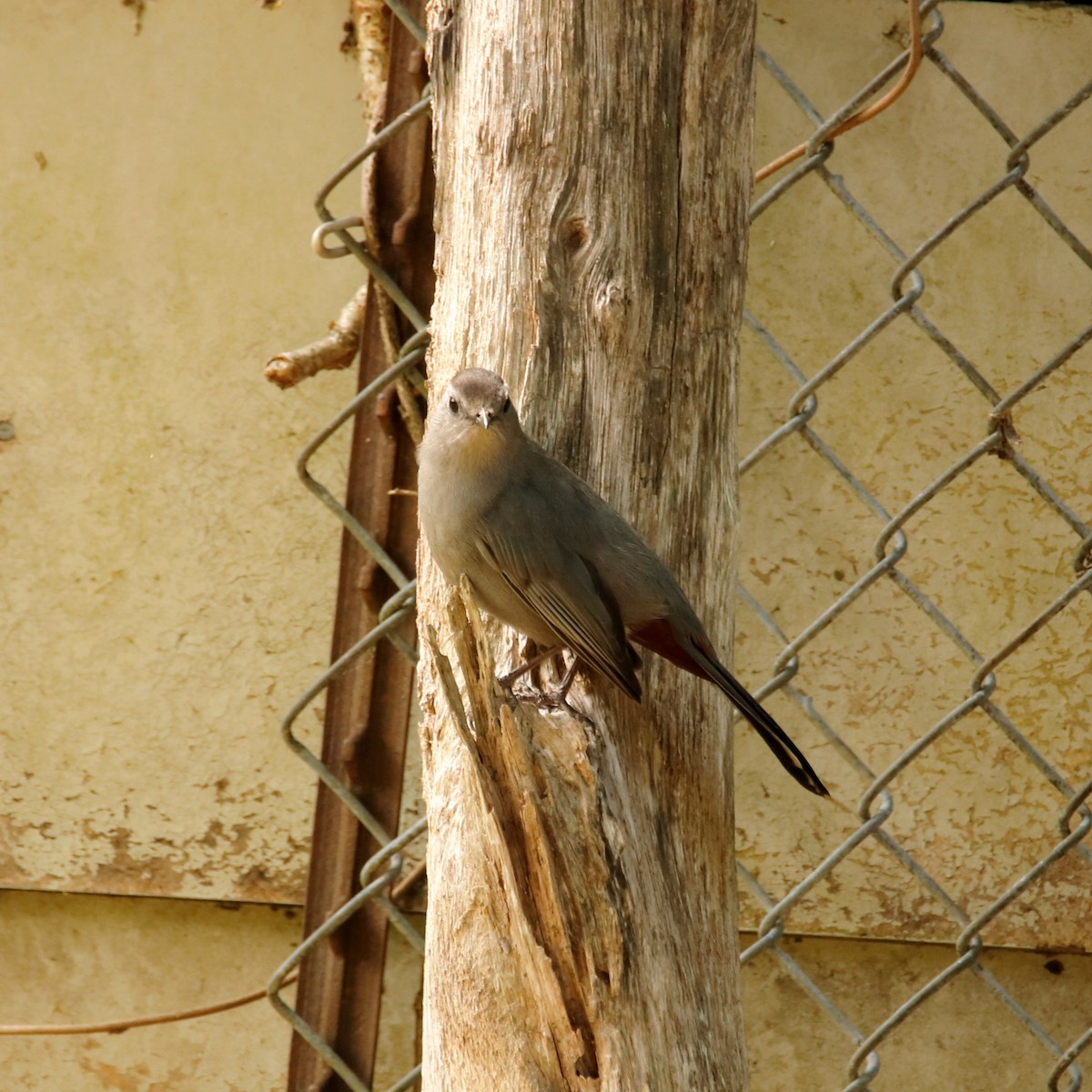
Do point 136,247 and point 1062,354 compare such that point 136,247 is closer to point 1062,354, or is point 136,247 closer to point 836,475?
point 836,475

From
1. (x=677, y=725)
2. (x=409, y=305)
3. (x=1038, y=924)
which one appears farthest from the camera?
(x=1038, y=924)

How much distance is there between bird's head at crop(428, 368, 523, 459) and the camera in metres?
1.85

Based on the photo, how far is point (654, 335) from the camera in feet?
6.24

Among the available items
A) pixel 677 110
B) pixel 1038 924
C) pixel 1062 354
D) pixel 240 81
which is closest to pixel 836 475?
pixel 1062 354

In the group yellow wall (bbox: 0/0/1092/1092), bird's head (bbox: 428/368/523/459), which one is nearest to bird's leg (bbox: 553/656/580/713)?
bird's head (bbox: 428/368/523/459)

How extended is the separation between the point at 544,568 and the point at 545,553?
0.8 inches

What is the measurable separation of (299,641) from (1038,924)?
1.59 meters

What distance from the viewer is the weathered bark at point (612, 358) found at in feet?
5.55

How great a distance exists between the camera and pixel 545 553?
2020 millimetres

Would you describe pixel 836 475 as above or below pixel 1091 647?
above

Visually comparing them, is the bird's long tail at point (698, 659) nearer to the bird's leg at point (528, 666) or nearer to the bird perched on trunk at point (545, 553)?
the bird perched on trunk at point (545, 553)

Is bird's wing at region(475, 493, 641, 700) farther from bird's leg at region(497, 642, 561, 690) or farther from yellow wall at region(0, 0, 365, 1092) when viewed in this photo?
yellow wall at region(0, 0, 365, 1092)

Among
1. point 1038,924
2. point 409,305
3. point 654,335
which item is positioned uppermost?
point 409,305

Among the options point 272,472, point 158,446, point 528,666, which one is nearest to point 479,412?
point 528,666
